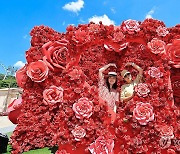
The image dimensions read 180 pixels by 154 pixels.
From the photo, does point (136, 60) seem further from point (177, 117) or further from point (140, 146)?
point (140, 146)

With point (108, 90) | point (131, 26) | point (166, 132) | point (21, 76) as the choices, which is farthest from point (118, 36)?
point (21, 76)

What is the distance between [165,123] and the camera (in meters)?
2.82

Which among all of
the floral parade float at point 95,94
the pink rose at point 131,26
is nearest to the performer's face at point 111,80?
the floral parade float at point 95,94

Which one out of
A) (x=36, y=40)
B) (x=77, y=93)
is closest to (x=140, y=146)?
(x=77, y=93)

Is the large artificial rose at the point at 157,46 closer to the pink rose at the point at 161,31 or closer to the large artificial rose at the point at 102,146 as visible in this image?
the pink rose at the point at 161,31

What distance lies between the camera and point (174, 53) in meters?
3.55

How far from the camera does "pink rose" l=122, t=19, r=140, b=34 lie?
3.52 metres

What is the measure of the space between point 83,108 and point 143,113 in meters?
0.60

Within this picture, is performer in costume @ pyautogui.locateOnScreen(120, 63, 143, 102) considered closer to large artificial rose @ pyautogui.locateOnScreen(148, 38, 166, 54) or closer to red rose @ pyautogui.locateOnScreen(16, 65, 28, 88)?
large artificial rose @ pyautogui.locateOnScreen(148, 38, 166, 54)

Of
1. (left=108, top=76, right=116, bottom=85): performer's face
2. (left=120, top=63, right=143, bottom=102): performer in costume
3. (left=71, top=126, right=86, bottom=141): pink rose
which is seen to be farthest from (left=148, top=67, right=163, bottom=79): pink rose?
(left=71, top=126, right=86, bottom=141): pink rose

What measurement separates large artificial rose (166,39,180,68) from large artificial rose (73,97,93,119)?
1.24m

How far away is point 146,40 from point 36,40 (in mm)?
1781

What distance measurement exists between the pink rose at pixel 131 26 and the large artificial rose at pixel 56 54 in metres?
0.85

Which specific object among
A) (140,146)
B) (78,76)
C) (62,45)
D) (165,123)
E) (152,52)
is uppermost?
(62,45)
